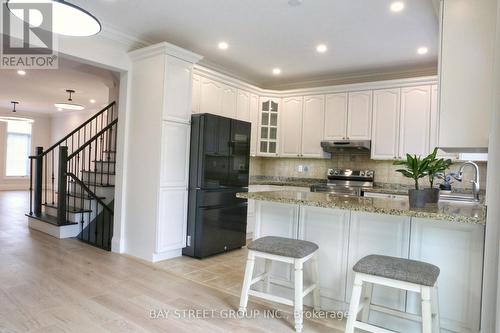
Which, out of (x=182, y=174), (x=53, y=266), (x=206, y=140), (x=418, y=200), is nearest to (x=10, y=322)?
(x=53, y=266)

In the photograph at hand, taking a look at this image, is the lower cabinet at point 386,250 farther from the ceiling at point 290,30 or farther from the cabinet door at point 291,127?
the cabinet door at point 291,127

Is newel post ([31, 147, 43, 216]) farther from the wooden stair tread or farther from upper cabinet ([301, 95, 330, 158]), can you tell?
upper cabinet ([301, 95, 330, 158])

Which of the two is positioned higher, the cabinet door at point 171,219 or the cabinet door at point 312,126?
the cabinet door at point 312,126

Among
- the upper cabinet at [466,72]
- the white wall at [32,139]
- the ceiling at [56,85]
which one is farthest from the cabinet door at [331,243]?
the white wall at [32,139]

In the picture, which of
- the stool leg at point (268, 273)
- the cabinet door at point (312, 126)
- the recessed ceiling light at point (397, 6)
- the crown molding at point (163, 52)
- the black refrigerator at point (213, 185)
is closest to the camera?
the stool leg at point (268, 273)

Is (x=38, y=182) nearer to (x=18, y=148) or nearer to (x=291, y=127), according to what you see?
(x=291, y=127)

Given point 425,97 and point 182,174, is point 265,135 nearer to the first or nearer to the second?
point 182,174

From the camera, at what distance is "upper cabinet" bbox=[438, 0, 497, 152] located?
2.30 m

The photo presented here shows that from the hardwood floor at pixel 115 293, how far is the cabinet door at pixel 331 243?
0.26m

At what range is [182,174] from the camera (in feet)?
13.4

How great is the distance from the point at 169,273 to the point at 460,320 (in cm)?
264

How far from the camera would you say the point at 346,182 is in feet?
A: 17.3

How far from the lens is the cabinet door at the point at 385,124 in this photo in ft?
15.7

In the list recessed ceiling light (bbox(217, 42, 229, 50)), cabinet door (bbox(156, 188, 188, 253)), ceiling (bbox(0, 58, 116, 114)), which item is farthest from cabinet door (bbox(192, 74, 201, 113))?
ceiling (bbox(0, 58, 116, 114))
